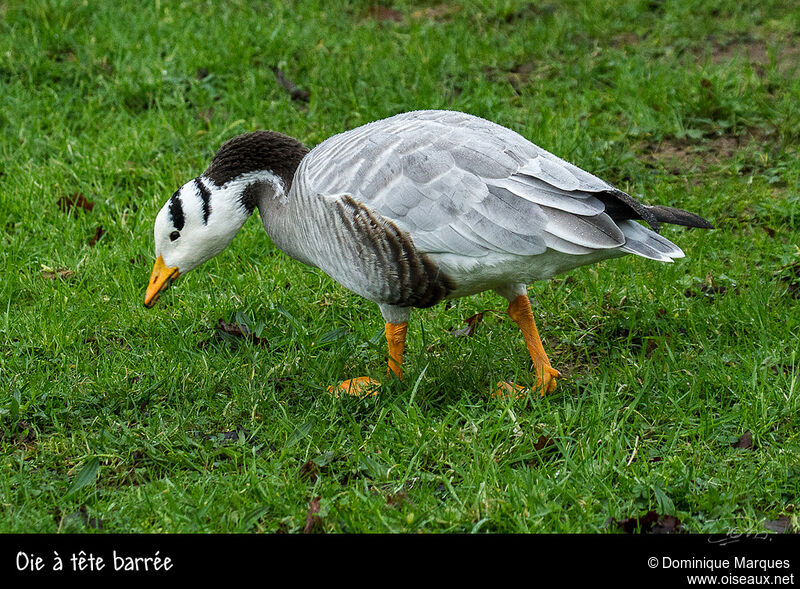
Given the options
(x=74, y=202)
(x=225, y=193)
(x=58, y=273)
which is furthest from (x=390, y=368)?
(x=74, y=202)

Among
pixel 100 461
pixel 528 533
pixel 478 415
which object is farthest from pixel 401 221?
pixel 100 461

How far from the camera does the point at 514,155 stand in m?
3.98

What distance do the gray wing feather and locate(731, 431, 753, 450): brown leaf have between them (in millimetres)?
903

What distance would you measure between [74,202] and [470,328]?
272 centimetres

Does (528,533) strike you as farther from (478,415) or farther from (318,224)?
(318,224)

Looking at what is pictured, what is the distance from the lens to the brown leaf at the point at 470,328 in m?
4.87

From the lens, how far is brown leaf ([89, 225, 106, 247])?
5645 mm

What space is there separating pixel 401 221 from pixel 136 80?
149 inches

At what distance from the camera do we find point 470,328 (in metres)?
4.89

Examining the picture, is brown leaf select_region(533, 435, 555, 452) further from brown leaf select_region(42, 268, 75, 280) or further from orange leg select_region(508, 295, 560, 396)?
brown leaf select_region(42, 268, 75, 280)

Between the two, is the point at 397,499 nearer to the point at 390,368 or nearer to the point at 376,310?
the point at 390,368

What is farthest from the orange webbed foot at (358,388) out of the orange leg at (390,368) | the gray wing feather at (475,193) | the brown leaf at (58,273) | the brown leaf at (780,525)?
the brown leaf at (58,273)

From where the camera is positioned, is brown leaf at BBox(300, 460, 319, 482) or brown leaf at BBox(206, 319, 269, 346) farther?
brown leaf at BBox(206, 319, 269, 346)

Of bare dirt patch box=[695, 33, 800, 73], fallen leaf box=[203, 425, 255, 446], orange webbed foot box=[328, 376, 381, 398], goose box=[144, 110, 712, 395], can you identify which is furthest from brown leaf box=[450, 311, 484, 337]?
bare dirt patch box=[695, 33, 800, 73]
